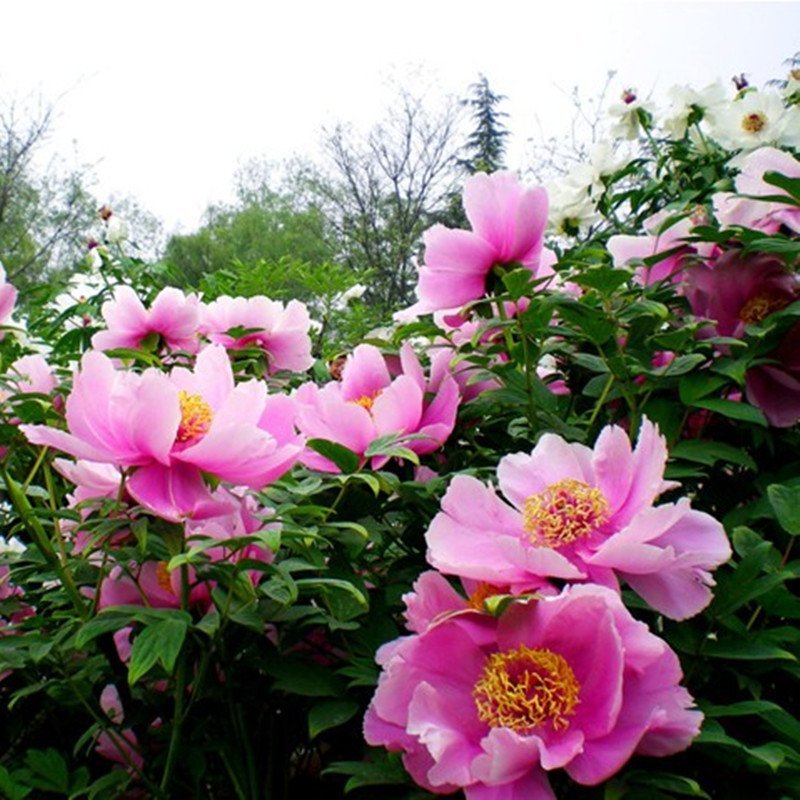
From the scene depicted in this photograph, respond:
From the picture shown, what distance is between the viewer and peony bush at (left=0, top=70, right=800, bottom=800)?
19.4 inches

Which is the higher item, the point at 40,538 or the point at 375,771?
the point at 40,538

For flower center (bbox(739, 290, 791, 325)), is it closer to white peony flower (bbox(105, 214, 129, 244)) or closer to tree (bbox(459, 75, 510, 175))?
white peony flower (bbox(105, 214, 129, 244))

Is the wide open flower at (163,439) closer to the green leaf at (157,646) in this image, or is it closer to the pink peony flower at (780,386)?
the green leaf at (157,646)

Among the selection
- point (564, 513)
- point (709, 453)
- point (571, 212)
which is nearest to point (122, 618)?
point (564, 513)

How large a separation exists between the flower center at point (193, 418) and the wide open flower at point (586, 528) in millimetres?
174

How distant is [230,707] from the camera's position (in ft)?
2.01

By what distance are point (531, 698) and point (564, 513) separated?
0.39 ft

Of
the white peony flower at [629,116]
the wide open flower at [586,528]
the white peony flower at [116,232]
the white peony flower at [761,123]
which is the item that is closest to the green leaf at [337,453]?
the wide open flower at [586,528]

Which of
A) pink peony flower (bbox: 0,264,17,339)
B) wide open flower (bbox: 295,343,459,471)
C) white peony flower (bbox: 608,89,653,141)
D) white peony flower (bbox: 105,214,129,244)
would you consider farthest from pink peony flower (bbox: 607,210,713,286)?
white peony flower (bbox: 105,214,129,244)

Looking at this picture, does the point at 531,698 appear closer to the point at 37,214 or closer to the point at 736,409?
the point at 736,409

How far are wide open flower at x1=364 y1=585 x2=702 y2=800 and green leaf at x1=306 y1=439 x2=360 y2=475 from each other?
161 millimetres

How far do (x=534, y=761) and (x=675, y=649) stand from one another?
16cm

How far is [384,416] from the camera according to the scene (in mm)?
708

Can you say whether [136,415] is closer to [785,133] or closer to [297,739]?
[297,739]
